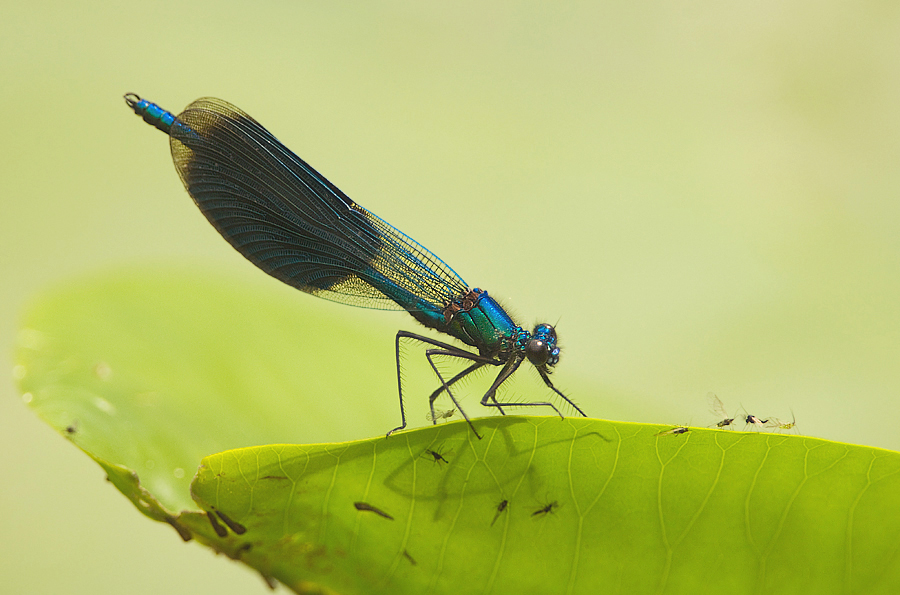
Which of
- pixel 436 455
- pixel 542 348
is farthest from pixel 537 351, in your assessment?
pixel 436 455

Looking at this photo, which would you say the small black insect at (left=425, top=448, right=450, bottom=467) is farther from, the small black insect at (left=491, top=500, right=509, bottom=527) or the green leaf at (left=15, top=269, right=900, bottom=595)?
the small black insect at (left=491, top=500, right=509, bottom=527)

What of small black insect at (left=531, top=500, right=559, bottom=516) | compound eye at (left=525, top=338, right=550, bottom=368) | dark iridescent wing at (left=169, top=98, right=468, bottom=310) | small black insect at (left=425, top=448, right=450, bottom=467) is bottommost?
small black insect at (left=531, top=500, right=559, bottom=516)

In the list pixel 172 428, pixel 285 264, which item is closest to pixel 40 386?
pixel 172 428

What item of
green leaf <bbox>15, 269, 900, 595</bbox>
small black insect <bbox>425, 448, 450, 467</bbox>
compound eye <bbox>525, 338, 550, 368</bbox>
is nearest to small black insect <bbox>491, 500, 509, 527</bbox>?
green leaf <bbox>15, 269, 900, 595</bbox>

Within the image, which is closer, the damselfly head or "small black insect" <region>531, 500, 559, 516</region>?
"small black insect" <region>531, 500, 559, 516</region>

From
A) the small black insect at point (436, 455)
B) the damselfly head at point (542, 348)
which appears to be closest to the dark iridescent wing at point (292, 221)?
the damselfly head at point (542, 348)

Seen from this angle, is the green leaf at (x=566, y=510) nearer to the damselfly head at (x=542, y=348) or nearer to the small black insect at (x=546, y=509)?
the small black insect at (x=546, y=509)

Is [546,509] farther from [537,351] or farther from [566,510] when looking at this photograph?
[537,351]
